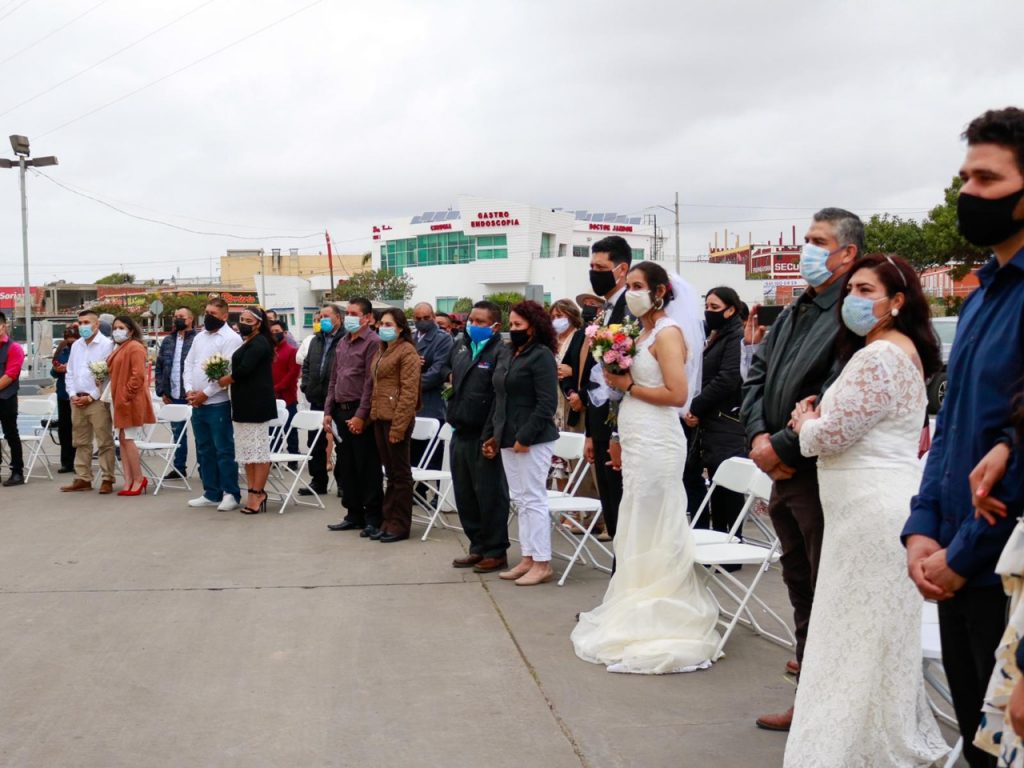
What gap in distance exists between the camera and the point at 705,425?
25.6 feet

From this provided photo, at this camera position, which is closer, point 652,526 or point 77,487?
point 652,526

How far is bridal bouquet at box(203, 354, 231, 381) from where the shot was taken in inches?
406

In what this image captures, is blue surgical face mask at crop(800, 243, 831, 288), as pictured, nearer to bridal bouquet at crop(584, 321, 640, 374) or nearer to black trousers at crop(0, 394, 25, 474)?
bridal bouquet at crop(584, 321, 640, 374)

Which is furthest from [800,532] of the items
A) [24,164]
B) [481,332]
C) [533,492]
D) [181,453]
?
[24,164]

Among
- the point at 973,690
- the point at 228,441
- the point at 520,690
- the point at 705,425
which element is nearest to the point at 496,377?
the point at 705,425

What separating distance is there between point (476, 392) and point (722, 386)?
5.89 ft

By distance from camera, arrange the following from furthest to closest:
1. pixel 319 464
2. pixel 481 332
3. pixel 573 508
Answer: pixel 319 464 → pixel 481 332 → pixel 573 508

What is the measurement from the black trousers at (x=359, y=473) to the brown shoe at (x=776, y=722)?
5.32m

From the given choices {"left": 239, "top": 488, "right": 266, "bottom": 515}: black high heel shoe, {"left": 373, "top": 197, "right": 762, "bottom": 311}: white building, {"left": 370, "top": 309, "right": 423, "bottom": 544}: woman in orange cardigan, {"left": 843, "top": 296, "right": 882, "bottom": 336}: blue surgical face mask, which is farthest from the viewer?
{"left": 373, "top": 197, "right": 762, "bottom": 311}: white building

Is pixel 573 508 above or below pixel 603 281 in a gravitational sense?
below

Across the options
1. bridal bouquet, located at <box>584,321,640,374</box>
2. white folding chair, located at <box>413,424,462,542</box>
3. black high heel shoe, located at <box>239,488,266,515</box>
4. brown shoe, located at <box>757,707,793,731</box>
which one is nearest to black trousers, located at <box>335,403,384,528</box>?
white folding chair, located at <box>413,424,462,542</box>

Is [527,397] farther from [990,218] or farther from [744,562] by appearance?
[990,218]

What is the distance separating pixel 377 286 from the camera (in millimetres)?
79625

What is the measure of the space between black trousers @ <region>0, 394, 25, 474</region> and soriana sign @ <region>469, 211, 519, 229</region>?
67.1m
